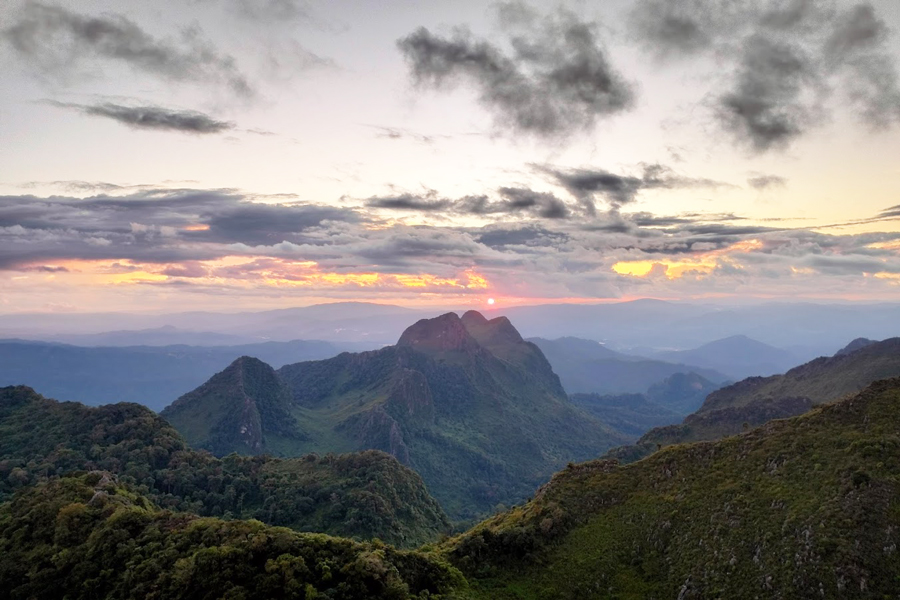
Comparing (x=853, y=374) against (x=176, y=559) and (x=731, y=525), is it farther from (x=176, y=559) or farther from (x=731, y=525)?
(x=176, y=559)

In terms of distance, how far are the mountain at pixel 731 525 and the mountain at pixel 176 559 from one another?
11.0 meters

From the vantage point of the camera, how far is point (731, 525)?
173ft

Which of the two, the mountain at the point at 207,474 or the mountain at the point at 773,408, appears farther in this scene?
the mountain at the point at 773,408

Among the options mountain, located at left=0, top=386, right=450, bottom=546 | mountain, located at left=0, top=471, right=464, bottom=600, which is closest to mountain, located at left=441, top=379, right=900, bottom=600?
mountain, located at left=0, top=471, right=464, bottom=600

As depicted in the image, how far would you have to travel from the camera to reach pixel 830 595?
42.0m

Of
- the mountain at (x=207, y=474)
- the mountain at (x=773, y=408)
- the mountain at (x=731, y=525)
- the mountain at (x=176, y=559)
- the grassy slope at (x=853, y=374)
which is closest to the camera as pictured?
the mountain at (x=176, y=559)

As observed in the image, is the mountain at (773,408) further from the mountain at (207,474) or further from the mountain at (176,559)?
the mountain at (176,559)

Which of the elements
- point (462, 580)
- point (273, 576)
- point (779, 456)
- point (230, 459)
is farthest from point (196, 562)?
point (230, 459)

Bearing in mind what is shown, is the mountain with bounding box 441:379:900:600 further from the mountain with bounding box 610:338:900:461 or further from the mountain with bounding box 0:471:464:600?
the mountain with bounding box 610:338:900:461

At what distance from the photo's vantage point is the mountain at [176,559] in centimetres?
4259

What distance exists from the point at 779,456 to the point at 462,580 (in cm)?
4110

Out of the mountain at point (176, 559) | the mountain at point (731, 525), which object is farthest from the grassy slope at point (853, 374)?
the mountain at point (176, 559)

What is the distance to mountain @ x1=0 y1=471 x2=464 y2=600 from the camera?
4259cm

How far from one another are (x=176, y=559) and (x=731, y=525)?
191 feet
